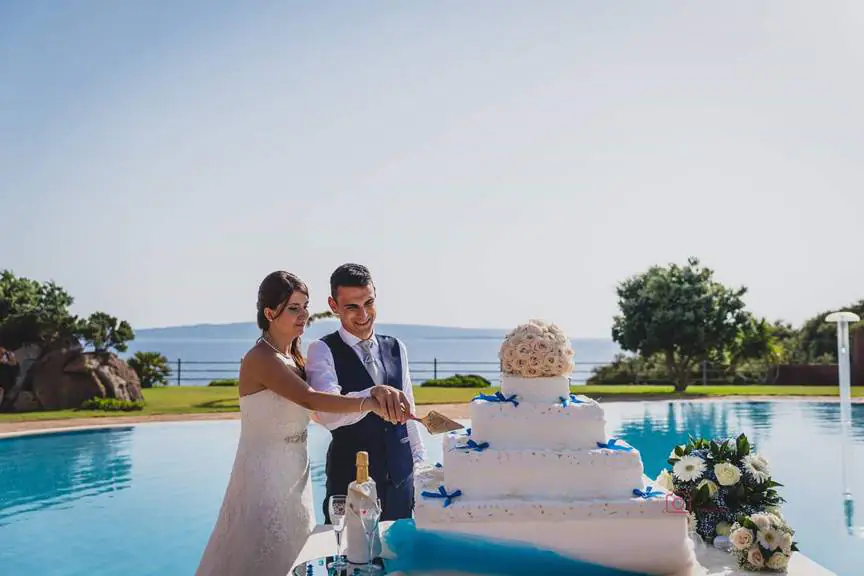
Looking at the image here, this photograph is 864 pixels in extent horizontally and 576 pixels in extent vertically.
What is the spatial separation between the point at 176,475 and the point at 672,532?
30.8 ft

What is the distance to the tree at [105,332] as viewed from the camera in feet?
60.0

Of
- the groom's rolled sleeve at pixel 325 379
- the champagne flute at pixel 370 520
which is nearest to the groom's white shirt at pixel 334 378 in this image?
the groom's rolled sleeve at pixel 325 379

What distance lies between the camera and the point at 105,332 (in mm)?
18547

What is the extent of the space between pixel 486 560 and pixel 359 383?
3.91 ft

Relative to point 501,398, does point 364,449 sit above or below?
below

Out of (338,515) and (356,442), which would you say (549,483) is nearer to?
(338,515)

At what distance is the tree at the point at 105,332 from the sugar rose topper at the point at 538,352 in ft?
56.5

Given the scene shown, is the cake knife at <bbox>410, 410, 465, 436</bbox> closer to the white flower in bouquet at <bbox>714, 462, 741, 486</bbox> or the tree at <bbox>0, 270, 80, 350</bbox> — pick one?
the white flower in bouquet at <bbox>714, 462, 741, 486</bbox>

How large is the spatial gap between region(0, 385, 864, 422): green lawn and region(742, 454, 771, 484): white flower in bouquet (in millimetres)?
12041

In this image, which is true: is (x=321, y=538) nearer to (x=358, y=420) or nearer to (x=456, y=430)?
(x=358, y=420)

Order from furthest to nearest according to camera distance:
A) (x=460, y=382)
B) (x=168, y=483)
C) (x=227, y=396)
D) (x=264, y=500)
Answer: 1. (x=460, y=382)
2. (x=227, y=396)
3. (x=168, y=483)
4. (x=264, y=500)

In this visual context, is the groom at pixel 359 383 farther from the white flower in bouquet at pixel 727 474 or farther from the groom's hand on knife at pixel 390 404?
the white flower in bouquet at pixel 727 474

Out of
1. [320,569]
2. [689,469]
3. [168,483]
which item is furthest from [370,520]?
[168,483]

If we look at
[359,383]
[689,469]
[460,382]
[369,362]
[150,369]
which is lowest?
[460,382]
